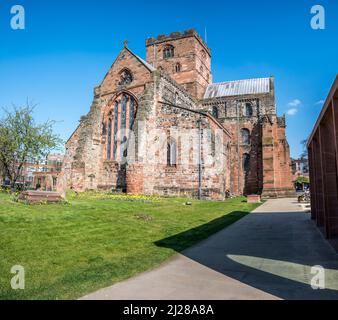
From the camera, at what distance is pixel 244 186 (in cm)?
3706

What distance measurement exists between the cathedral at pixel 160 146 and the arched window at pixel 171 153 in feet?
0.17

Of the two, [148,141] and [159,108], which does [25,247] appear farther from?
[159,108]

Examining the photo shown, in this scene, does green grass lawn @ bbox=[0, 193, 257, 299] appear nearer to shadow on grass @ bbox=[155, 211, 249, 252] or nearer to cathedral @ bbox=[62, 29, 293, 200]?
shadow on grass @ bbox=[155, 211, 249, 252]

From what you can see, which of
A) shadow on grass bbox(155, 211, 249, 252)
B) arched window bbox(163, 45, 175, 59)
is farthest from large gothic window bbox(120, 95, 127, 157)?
arched window bbox(163, 45, 175, 59)

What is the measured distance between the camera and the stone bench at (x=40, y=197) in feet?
41.7

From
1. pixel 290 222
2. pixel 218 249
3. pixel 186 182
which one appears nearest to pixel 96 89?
pixel 186 182

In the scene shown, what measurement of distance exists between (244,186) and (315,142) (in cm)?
2667

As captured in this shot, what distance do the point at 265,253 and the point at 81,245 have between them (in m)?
4.75

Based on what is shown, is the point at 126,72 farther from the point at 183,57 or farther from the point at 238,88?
the point at 238,88

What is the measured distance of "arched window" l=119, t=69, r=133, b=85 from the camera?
27.1 metres

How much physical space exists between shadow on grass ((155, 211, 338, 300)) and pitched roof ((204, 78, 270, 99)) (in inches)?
1377

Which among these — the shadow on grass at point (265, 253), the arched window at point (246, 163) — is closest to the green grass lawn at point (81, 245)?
the shadow on grass at point (265, 253)

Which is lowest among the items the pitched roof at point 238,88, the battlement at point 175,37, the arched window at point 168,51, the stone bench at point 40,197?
the stone bench at point 40,197

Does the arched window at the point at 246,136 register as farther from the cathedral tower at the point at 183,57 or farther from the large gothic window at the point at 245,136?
the cathedral tower at the point at 183,57
